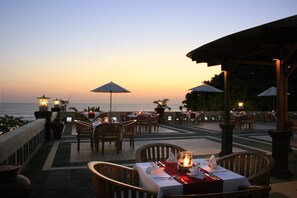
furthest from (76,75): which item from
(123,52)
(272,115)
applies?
(272,115)

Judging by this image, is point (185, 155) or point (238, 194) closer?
point (238, 194)

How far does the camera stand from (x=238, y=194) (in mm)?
1754

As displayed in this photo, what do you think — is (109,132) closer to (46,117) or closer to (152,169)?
(46,117)

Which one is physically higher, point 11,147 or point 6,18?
point 6,18

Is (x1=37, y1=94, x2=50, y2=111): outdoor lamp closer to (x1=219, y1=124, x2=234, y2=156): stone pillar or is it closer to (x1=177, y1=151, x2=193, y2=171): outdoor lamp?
(x1=219, y1=124, x2=234, y2=156): stone pillar

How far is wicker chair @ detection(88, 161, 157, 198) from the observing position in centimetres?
208

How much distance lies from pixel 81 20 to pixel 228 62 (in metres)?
8.30

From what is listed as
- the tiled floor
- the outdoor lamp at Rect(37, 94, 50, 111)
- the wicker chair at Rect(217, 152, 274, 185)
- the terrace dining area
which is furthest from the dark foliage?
the wicker chair at Rect(217, 152, 274, 185)

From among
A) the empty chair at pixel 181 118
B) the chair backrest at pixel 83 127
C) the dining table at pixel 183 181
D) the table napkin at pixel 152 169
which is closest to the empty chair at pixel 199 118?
the empty chair at pixel 181 118

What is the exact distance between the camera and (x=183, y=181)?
227cm

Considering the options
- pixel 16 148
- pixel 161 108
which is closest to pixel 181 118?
pixel 161 108

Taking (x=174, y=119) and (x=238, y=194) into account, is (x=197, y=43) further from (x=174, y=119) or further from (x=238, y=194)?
(x=238, y=194)

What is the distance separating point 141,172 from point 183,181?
49 centimetres

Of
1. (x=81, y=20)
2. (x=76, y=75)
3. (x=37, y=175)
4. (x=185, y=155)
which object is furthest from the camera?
(x=76, y=75)
